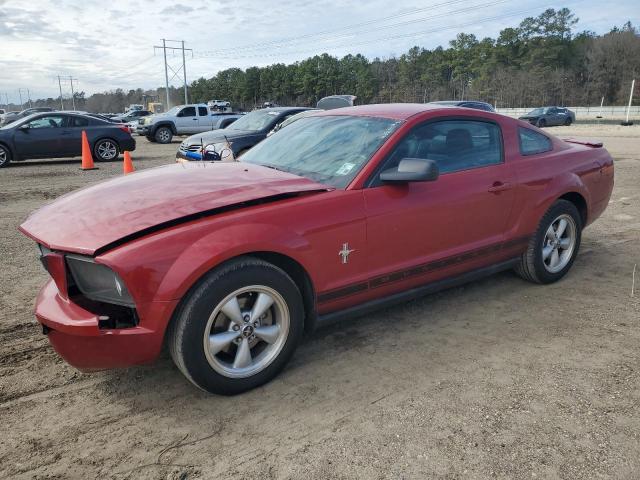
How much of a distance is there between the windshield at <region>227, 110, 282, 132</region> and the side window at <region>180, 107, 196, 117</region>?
12913 millimetres

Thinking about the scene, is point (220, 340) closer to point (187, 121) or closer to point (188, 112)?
point (187, 121)

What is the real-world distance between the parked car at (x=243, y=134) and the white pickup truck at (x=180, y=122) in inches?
426

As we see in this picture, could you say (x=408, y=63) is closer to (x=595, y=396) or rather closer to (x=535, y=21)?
(x=535, y=21)

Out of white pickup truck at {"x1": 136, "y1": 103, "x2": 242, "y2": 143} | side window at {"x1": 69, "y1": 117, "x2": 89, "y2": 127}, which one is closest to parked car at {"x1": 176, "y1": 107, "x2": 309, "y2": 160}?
side window at {"x1": 69, "y1": 117, "x2": 89, "y2": 127}

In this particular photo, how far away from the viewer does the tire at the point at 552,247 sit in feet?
13.4

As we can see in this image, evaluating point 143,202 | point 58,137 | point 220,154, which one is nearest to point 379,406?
point 143,202

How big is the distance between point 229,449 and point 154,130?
71.0 feet

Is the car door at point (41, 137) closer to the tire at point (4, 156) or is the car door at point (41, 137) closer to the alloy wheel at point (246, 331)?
the tire at point (4, 156)

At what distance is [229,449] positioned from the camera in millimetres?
2270

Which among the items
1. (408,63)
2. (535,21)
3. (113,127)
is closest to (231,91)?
(408,63)

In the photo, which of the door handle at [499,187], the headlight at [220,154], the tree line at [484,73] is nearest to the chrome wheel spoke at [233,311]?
the door handle at [499,187]

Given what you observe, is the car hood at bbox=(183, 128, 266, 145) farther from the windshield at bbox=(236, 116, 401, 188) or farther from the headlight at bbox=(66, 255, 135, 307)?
the headlight at bbox=(66, 255, 135, 307)

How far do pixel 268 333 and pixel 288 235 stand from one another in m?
0.56

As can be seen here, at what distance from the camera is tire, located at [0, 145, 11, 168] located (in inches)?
502
